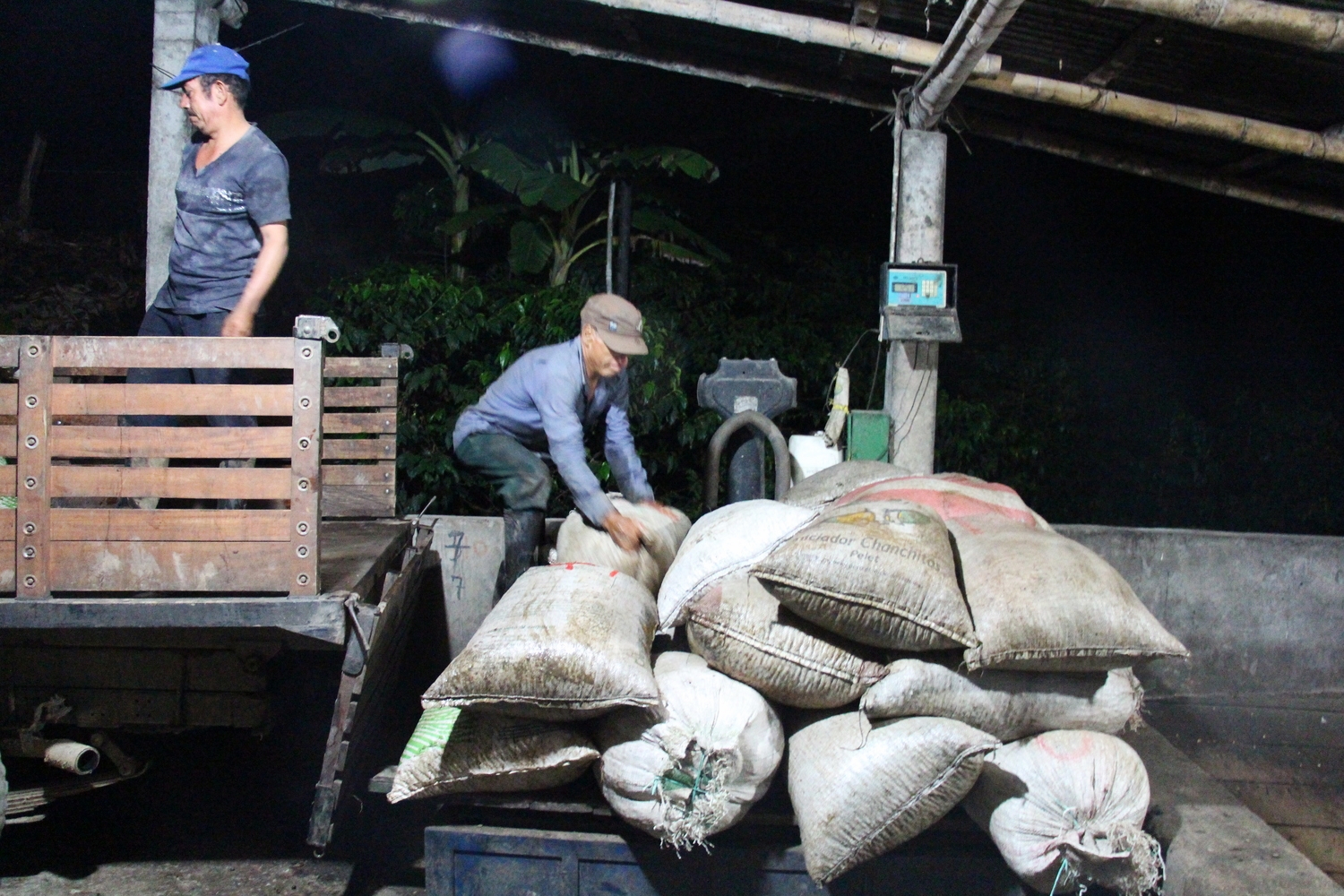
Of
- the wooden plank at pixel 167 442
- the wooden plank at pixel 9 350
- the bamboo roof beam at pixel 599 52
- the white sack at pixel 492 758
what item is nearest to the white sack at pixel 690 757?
the white sack at pixel 492 758

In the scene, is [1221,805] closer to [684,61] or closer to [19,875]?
[19,875]

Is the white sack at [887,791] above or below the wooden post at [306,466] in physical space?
below

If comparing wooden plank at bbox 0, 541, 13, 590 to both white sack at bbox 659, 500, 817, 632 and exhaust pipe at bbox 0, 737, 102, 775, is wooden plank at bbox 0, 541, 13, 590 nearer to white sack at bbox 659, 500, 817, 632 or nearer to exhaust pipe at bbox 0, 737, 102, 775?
exhaust pipe at bbox 0, 737, 102, 775

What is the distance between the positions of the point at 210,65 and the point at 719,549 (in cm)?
235

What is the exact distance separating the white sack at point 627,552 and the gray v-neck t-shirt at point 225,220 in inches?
55.5

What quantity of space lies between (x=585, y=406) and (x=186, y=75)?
1.77 metres

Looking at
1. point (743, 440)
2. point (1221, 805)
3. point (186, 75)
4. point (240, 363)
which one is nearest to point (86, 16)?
point (186, 75)

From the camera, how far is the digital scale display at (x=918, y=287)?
5430 mm

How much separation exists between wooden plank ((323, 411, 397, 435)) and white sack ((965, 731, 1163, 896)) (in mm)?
2895

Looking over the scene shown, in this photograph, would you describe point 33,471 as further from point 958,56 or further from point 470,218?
point 470,218

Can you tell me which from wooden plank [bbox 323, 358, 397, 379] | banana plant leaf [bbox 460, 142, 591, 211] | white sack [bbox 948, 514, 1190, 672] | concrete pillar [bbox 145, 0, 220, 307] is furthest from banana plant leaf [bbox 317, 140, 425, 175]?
white sack [bbox 948, 514, 1190, 672]

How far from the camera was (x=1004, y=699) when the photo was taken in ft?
8.86

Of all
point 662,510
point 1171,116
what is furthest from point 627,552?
point 1171,116

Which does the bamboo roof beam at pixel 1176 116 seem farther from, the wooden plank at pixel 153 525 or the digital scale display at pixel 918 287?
the wooden plank at pixel 153 525
